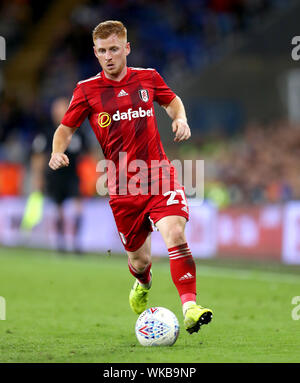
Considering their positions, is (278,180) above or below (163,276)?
above

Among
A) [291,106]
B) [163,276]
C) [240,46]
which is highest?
[240,46]

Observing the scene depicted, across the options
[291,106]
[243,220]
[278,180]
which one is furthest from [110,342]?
[291,106]

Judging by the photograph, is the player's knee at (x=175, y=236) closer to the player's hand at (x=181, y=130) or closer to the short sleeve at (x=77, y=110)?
the player's hand at (x=181, y=130)

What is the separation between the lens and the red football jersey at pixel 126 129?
5859 mm

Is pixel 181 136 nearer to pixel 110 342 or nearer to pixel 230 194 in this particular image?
pixel 110 342

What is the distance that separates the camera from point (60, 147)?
19.2ft

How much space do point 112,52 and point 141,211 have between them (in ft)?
3.84

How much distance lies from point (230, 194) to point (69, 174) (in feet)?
13.5

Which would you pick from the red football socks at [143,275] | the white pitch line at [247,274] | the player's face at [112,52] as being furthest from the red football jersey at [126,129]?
the white pitch line at [247,274]

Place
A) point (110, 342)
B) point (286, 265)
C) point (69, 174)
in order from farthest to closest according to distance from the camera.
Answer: point (69, 174)
point (286, 265)
point (110, 342)

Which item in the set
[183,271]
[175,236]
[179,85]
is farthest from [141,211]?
[179,85]

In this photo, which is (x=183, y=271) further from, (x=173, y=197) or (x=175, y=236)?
(x=173, y=197)

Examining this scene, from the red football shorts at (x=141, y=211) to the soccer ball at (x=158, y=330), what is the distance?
0.73 m
